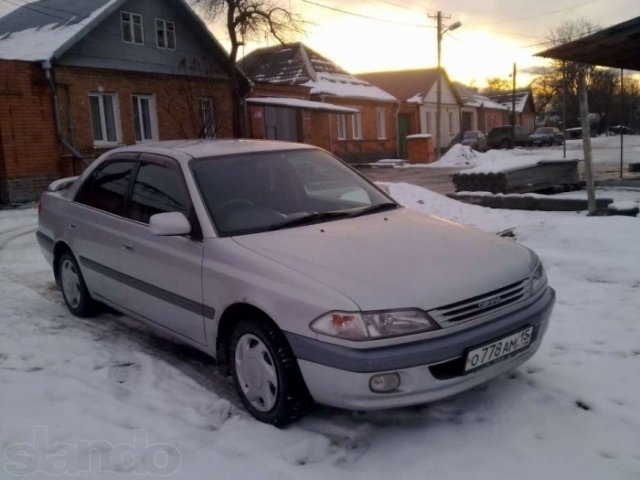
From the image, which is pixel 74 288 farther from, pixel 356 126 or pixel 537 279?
pixel 356 126

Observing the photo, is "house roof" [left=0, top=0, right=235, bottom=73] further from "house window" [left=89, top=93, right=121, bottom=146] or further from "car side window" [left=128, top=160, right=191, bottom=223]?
"car side window" [left=128, top=160, right=191, bottom=223]

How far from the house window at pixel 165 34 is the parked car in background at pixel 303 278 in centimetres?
1601

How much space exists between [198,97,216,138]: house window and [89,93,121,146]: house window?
2.96m

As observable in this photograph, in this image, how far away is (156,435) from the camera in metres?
3.11

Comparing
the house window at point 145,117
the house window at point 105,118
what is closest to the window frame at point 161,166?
the house window at point 105,118

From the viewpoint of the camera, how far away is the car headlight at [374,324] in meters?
2.82

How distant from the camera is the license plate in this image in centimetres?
298

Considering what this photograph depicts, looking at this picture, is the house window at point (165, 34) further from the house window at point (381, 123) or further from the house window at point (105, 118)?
the house window at point (381, 123)

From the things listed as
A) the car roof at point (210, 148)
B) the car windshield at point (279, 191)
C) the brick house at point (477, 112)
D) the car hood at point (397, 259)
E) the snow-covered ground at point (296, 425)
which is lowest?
the snow-covered ground at point (296, 425)

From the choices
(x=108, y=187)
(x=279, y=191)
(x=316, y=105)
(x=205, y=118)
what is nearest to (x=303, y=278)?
(x=279, y=191)

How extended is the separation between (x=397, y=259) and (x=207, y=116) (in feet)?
60.9

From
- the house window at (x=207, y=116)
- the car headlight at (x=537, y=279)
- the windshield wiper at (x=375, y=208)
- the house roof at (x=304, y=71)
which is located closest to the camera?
the car headlight at (x=537, y=279)

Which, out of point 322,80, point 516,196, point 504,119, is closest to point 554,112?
point 504,119

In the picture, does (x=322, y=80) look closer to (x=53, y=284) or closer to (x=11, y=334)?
(x=53, y=284)
